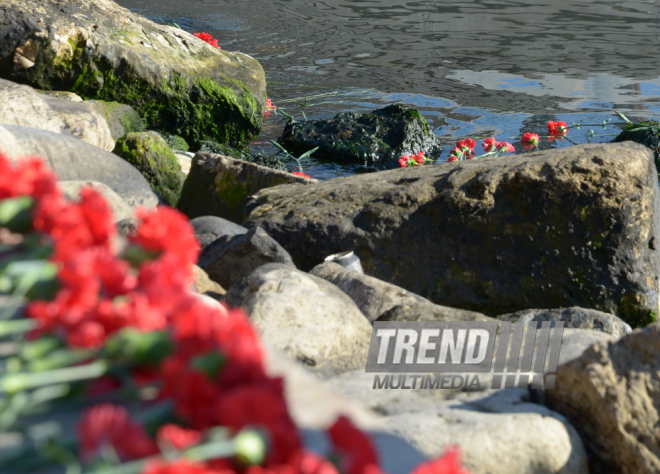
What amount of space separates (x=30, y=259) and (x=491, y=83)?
44.3 ft

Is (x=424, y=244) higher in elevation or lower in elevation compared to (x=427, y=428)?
lower

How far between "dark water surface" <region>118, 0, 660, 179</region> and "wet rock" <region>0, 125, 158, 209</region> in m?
4.09

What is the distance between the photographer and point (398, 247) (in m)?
4.31

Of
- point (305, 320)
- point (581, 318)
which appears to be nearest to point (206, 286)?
point (305, 320)

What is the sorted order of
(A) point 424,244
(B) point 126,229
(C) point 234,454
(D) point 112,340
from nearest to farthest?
1. (C) point 234,454
2. (D) point 112,340
3. (B) point 126,229
4. (A) point 424,244

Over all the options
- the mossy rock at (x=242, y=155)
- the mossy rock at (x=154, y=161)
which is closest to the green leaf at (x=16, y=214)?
the mossy rock at (x=154, y=161)

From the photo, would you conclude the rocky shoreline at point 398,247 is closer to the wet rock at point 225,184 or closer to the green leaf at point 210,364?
the wet rock at point 225,184

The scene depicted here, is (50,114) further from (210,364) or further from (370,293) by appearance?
(210,364)

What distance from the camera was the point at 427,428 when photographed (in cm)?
203

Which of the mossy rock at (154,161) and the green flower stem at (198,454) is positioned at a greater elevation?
the green flower stem at (198,454)

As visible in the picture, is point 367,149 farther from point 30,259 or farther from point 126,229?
point 30,259

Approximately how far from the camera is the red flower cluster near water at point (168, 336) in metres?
0.92

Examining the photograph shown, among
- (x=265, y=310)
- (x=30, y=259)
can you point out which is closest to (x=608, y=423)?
(x=265, y=310)

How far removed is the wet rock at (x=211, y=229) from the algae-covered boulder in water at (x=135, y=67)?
377cm
